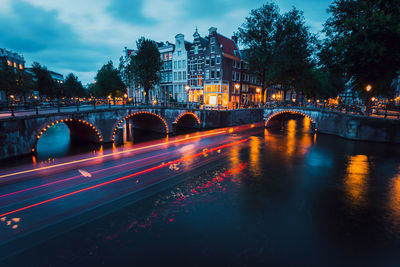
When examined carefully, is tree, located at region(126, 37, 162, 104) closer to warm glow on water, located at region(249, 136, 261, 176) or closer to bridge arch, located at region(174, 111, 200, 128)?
bridge arch, located at region(174, 111, 200, 128)

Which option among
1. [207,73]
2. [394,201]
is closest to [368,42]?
[394,201]

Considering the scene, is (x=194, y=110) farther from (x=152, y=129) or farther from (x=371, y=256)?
(x=371, y=256)

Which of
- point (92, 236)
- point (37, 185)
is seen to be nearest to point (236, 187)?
point (92, 236)

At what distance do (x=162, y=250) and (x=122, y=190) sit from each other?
5.36m

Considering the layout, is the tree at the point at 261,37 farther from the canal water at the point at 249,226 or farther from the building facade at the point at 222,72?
the canal water at the point at 249,226

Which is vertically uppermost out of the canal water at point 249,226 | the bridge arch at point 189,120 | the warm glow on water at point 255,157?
the bridge arch at point 189,120

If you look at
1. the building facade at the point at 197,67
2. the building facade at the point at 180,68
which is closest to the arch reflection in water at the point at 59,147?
the building facade at the point at 197,67

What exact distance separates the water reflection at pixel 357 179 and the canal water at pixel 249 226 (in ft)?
0.24

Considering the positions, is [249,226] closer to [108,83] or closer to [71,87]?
[108,83]

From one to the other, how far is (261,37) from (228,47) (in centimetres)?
952

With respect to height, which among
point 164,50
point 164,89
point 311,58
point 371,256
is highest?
point 164,50

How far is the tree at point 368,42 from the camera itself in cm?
2057

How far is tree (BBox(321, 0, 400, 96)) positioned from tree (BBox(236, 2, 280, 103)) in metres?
12.8

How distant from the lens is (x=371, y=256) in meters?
7.21
